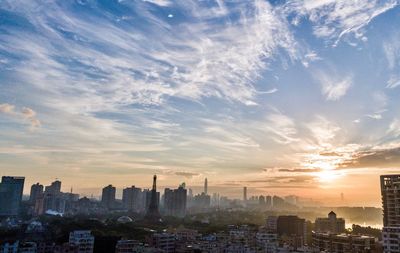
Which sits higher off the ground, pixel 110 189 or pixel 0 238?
pixel 110 189

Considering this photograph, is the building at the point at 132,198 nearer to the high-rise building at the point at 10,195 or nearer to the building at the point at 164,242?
the high-rise building at the point at 10,195

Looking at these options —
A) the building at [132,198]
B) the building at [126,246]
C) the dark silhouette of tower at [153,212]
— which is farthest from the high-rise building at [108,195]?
the building at [126,246]

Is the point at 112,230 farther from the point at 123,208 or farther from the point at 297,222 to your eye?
the point at 123,208

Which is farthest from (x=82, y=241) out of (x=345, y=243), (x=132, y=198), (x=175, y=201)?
(x=132, y=198)

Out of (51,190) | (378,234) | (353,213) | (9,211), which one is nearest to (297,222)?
(378,234)

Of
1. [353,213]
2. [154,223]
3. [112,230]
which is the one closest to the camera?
[112,230]
